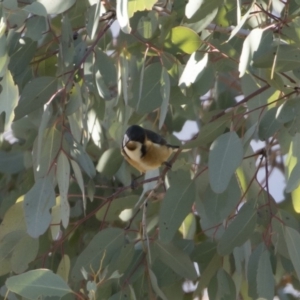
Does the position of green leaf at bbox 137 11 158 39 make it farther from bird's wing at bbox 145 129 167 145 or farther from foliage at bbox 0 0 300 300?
bird's wing at bbox 145 129 167 145

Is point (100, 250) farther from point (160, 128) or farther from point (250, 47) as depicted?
point (250, 47)

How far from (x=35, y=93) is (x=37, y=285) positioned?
24.1 inches

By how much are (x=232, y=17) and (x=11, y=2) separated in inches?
24.5

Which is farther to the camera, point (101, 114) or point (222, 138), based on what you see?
point (101, 114)

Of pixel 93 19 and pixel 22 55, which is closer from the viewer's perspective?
pixel 93 19

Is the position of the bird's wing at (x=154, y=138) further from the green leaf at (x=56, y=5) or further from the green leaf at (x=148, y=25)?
the green leaf at (x=56, y=5)

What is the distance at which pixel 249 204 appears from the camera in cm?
217

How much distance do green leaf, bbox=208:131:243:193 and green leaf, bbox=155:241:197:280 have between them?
0.37 m

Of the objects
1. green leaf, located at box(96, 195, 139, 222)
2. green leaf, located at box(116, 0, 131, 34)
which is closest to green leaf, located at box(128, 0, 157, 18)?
green leaf, located at box(116, 0, 131, 34)

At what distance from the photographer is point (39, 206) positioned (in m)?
2.02

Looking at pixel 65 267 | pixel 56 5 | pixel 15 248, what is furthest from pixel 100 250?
pixel 56 5

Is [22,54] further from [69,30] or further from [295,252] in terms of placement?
[295,252]

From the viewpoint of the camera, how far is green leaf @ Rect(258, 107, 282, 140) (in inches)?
82.0

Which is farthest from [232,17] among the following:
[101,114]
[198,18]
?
[101,114]
